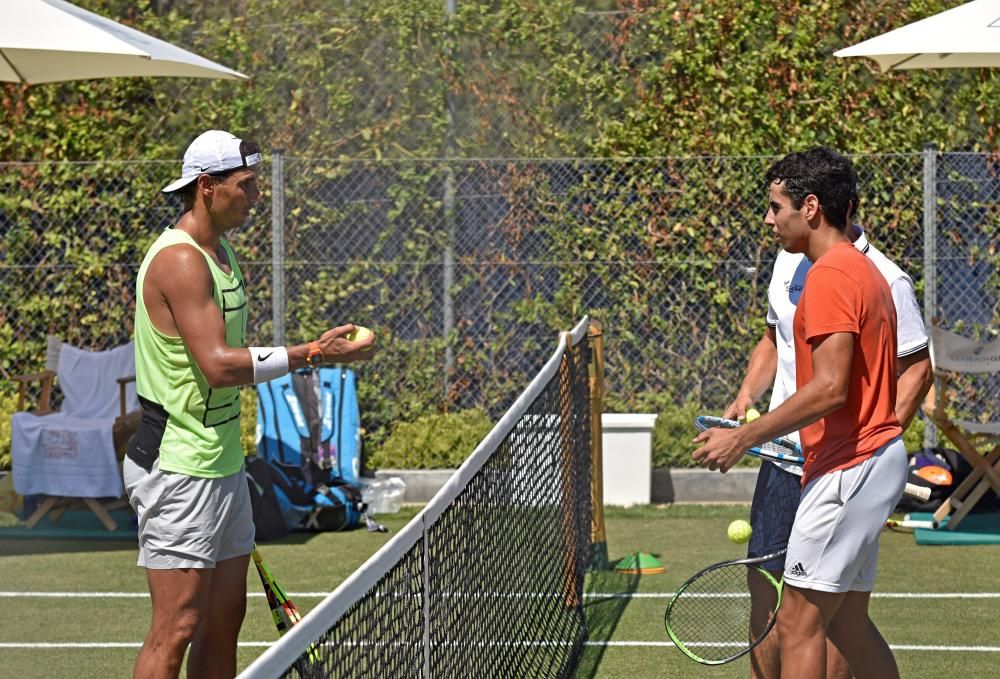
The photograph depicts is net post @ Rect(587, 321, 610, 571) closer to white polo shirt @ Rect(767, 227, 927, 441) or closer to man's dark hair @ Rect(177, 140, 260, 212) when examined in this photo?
white polo shirt @ Rect(767, 227, 927, 441)

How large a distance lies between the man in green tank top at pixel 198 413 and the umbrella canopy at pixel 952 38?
5059 millimetres

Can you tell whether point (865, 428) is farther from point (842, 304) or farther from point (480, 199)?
point (480, 199)

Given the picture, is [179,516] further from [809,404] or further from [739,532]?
[739,532]

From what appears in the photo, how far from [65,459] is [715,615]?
4942 millimetres

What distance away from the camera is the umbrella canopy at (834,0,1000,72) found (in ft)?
26.8

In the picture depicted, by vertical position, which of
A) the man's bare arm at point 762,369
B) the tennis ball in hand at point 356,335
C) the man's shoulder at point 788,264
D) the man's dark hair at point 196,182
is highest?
the man's dark hair at point 196,182

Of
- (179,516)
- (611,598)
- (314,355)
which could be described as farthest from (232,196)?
(611,598)

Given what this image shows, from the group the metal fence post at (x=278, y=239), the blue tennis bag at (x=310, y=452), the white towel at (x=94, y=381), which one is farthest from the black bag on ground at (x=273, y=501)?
the metal fence post at (x=278, y=239)

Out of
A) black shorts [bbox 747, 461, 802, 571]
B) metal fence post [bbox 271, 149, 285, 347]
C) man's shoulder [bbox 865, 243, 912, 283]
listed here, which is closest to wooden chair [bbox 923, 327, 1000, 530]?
black shorts [bbox 747, 461, 802, 571]

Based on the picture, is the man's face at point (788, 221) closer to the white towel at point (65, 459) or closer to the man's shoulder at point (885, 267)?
the man's shoulder at point (885, 267)

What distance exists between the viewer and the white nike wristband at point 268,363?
13.7ft

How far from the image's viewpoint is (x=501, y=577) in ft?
15.7

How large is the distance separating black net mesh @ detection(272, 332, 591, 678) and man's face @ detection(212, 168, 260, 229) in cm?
106

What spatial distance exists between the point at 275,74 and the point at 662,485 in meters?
4.68
